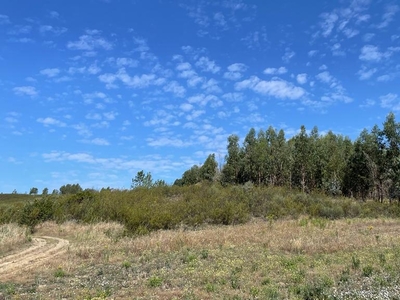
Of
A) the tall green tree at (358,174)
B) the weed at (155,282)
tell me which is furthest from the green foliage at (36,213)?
the tall green tree at (358,174)

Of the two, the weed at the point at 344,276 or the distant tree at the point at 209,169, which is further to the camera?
the distant tree at the point at 209,169

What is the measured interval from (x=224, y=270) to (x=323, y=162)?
5688 cm

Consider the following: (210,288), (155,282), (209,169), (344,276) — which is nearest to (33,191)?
(209,169)

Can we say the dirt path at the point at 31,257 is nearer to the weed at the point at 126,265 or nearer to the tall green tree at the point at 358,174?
the weed at the point at 126,265

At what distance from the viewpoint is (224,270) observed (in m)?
12.1

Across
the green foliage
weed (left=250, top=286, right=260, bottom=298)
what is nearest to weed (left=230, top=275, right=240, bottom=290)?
weed (left=250, top=286, right=260, bottom=298)

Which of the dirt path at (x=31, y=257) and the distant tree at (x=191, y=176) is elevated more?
the distant tree at (x=191, y=176)

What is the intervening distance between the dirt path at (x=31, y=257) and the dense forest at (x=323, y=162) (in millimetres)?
42239

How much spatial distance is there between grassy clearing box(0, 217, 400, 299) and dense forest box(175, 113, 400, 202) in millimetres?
39796

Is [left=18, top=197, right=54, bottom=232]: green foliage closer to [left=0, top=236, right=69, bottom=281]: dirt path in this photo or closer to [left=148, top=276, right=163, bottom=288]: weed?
[left=0, top=236, right=69, bottom=281]: dirt path

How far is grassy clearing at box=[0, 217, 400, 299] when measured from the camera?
9.38 metres

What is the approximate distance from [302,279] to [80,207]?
28.5m

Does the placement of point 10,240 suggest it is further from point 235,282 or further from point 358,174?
point 358,174

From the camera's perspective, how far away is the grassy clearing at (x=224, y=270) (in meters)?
9.38
